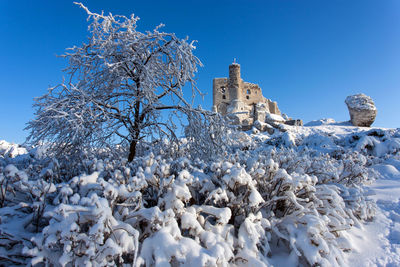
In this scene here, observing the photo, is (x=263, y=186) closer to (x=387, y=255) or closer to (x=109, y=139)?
(x=387, y=255)

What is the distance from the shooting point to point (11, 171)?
88.4 inches

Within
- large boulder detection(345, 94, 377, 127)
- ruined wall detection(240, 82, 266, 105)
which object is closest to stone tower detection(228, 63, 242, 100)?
ruined wall detection(240, 82, 266, 105)

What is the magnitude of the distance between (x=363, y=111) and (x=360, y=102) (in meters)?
1.17

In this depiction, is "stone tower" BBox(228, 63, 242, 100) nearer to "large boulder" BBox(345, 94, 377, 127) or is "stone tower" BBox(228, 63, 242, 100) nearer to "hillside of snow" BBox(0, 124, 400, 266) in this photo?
"large boulder" BBox(345, 94, 377, 127)

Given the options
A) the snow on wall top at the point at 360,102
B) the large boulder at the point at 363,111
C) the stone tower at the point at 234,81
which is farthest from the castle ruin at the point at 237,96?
the large boulder at the point at 363,111

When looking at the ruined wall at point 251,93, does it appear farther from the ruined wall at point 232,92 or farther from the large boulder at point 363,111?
the large boulder at point 363,111

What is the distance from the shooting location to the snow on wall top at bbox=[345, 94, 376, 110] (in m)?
25.0

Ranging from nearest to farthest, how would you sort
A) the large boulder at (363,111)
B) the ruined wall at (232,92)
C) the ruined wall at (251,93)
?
the large boulder at (363,111) → the ruined wall at (232,92) → the ruined wall at (251,93)

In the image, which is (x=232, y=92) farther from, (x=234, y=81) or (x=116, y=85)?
(x=116, y=85)

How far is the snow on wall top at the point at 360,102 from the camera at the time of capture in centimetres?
2496

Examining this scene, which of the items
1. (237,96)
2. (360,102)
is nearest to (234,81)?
(237,96)

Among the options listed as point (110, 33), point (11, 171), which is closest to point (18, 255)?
point (11, 171)

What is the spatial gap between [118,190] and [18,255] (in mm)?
809

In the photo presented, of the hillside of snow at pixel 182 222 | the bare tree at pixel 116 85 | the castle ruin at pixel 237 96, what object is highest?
the castle ruin at pixel 237 96
